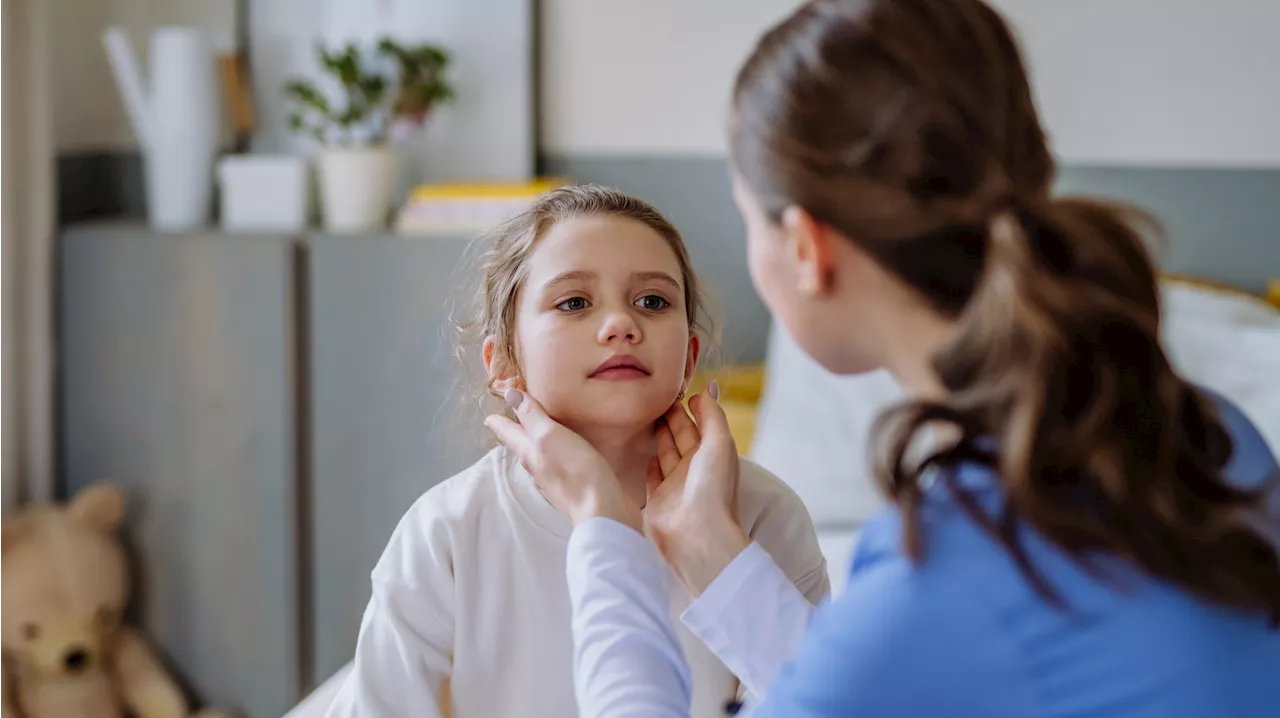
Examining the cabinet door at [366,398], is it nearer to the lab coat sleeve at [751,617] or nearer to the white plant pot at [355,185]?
the white plant pot at [355,185]

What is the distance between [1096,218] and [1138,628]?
0.22 metres

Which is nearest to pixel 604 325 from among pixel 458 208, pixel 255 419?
pixel 458 208

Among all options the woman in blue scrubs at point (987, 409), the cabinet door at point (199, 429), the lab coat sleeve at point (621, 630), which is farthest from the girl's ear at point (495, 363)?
the cabinet door at point (199, 429)

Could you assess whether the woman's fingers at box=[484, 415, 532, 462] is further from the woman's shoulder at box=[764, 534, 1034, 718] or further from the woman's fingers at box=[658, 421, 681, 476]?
the woman's shoulder at box=[764, 534, 1034, 718]

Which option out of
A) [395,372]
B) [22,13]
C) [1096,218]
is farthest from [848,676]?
[22,13]

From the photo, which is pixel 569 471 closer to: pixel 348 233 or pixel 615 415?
pixel 615 415

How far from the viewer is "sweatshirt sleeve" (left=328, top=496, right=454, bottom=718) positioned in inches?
38.4

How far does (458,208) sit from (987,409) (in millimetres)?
1761

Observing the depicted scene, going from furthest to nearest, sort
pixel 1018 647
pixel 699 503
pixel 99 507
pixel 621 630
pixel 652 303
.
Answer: pixel 99 507 < pixel 652 303 < pixel 699 503 < pixel 621 630 < pixel 1018 647

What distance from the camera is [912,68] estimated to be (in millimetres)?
715

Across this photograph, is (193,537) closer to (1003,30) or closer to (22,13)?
(22,13)

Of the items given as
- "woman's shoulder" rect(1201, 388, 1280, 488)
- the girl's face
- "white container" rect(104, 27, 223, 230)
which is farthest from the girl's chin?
"white container" rect(104, 27, 223, 230)

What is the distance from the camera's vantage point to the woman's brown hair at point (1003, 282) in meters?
0.70

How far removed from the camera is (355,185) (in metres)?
2.46
